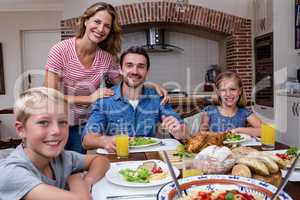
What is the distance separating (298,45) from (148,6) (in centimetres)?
220

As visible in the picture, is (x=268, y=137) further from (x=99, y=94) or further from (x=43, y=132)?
(x=43, y=132)

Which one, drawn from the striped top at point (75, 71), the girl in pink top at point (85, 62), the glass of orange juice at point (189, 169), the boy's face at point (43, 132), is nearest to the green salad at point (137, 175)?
the glass of orange juice at point (189, 169)

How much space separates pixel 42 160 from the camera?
1.03m

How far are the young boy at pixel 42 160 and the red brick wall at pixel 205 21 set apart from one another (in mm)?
3887

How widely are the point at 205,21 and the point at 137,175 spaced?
4.19 m

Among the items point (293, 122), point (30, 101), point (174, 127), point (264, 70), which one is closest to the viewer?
point (30, 101)

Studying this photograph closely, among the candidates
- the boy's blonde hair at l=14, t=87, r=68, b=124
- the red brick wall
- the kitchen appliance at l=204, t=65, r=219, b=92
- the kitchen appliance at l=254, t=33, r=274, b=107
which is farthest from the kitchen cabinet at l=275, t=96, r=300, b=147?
the boy's blonde hair at l=14, t=87, r=68, b=124

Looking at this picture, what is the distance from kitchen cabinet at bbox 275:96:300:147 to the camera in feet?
12.6

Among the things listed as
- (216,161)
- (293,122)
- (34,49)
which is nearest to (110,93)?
(216,161)

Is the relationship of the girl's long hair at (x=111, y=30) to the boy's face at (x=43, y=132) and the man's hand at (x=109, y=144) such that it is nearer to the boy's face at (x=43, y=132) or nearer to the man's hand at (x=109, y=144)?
the man's hand at (x=109, y=144)

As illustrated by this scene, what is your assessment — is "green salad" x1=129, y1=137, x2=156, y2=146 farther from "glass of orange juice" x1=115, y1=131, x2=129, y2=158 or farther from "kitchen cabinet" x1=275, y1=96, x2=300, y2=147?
"kitchen cabinet" x1=275, y1=96, x2=300, y2=147

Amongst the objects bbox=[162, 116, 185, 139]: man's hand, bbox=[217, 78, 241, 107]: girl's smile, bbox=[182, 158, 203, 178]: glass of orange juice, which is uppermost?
bbox=[217, 78, 241, 107]: girl's smile

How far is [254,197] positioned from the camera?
0.85 meters

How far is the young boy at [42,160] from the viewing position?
2.92 feet
